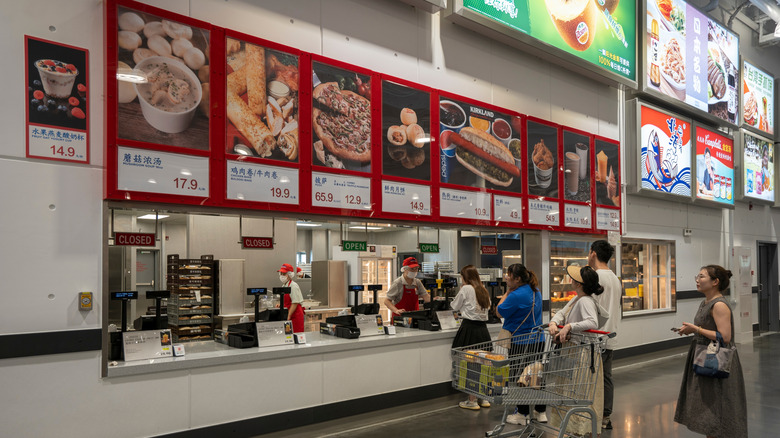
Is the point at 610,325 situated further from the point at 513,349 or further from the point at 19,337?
the point at 19,337

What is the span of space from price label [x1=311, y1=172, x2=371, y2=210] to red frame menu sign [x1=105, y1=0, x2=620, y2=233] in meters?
0.01

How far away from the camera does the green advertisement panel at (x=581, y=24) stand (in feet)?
22.4

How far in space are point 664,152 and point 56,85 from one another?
9.42 meters

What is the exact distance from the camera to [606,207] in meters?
8.70

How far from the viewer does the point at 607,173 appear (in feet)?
28.8

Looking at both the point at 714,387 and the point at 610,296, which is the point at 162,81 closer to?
the point at 610,296

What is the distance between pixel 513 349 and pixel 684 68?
799cm

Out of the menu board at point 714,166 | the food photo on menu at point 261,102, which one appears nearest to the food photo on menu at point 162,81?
the food photo on menu at point 261,102

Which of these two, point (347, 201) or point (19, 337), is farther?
point (347, 201)

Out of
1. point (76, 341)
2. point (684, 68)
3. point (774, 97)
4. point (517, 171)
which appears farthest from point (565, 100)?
point (774, 97)

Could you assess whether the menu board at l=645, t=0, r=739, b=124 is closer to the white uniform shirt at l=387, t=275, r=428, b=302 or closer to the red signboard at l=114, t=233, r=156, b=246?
the white uniform shirt at l=387, t=275, r=428, b=302

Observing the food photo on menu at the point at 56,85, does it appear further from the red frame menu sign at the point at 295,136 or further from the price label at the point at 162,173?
the price label at the point at 162,173

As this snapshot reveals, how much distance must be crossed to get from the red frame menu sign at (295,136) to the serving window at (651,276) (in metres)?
3.72

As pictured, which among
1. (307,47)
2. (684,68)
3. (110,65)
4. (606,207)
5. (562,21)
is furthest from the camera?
(684,68)
